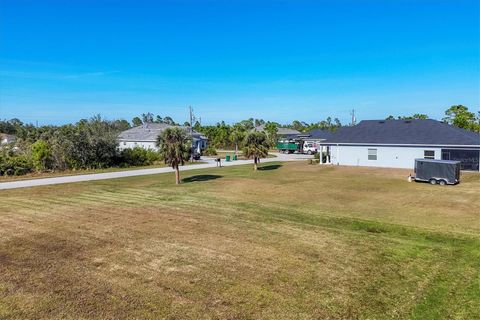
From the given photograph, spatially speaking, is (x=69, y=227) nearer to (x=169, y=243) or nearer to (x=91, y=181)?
(x=169, y=243)

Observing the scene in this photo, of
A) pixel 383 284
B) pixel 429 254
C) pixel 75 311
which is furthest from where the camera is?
pixel 429 254

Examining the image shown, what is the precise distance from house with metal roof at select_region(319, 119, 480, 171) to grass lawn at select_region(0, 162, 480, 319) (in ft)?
49.7

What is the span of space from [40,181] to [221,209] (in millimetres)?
18650

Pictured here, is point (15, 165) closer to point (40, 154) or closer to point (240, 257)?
point (40, 154)

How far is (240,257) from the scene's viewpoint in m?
10.8

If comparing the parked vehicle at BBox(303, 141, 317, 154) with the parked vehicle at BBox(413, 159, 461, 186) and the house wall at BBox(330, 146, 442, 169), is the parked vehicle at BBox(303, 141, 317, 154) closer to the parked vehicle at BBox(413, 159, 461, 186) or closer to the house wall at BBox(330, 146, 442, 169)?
the house wall at BBox(330, 146, 442, 169)

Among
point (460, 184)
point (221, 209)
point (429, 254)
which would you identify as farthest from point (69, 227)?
point (460, 184)

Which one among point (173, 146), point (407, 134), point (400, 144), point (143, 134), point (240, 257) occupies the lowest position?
point (240, 257)

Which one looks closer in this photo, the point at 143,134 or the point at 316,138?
the point at 143,134

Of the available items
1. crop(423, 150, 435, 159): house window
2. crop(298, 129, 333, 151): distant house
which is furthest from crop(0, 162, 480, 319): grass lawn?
crop(298, 129, 333, 151): distant house

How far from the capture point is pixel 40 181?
92.4 feet

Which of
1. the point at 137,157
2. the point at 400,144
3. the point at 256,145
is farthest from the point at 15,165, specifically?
the point at 400,144

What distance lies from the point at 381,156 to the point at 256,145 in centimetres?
1411

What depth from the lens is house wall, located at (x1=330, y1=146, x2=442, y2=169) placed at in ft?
117
